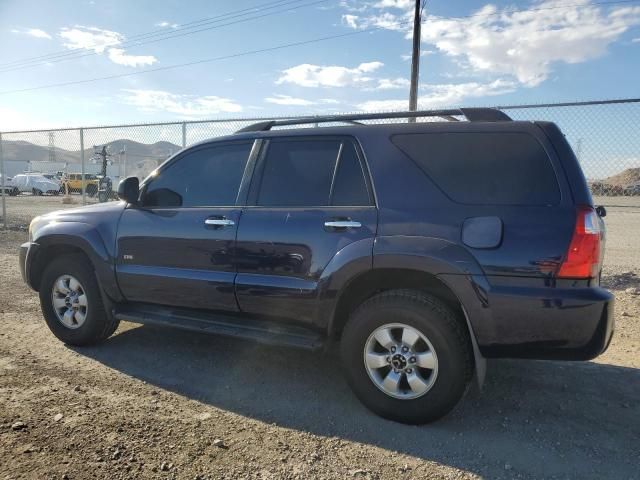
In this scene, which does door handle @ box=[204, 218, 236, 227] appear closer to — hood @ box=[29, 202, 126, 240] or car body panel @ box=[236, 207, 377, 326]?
car body panel @ box=[236, 207, 377, 326]

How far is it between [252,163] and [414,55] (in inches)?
337

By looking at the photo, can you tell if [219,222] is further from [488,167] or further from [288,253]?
[488,167]

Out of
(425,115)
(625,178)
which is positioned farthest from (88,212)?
(625,178)

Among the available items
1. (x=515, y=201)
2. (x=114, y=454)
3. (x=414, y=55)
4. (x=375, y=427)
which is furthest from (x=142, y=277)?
(x=414, y=55)

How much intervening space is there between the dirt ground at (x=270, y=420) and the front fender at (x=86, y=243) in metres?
0.67

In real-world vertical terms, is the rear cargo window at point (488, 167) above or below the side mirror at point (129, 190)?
above

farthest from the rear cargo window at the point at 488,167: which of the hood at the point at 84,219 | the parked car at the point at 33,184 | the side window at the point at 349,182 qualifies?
the parked car at the point at 33,184

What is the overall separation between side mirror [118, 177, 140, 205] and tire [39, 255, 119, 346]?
0.77 metres

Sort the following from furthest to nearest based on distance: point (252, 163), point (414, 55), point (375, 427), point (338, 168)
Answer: point (414, 55) < point (252, 163) < point (338, 168) < point (375, 427)

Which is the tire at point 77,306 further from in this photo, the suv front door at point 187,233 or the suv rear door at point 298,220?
the suv rear door at point 298,220

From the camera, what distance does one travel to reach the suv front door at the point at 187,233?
12.3 ft

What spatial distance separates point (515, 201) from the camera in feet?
9.48

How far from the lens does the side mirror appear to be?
416 cm

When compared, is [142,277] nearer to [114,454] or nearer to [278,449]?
[114,454]
